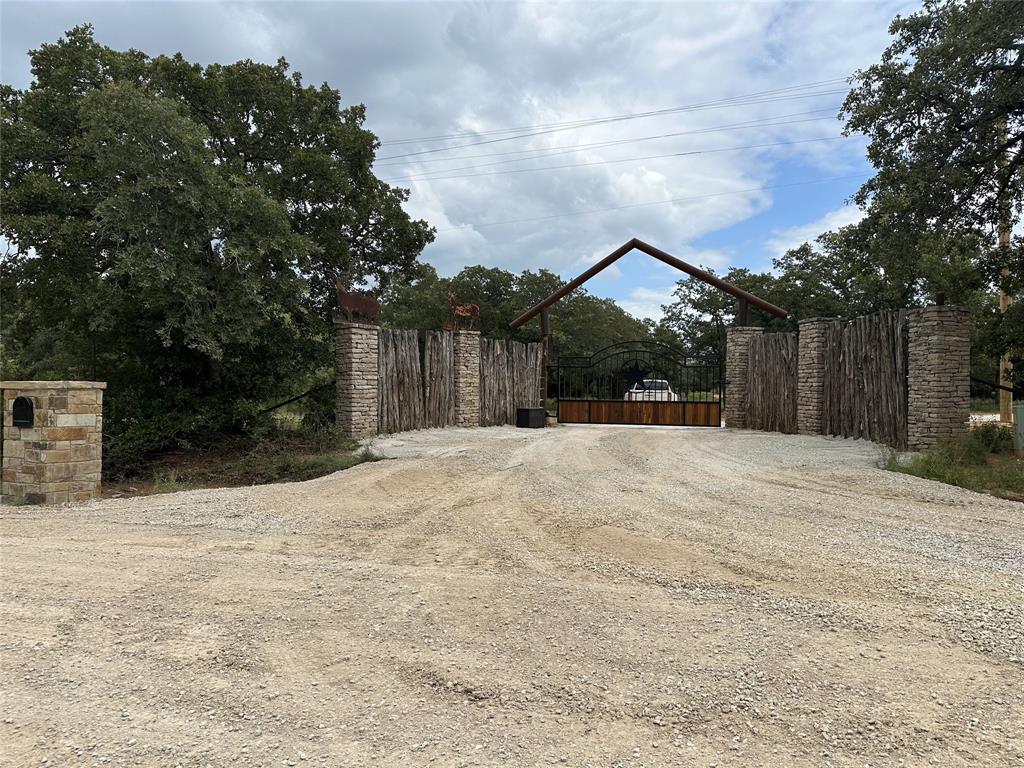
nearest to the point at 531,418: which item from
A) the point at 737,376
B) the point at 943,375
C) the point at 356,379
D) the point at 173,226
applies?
the point at 356,379

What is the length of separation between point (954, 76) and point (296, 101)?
1143cm

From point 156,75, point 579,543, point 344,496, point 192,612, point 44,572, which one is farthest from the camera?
point 156,75

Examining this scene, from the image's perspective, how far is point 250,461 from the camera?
28.9ft

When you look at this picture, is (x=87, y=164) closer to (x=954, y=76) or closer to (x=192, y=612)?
(x=192, y=612)

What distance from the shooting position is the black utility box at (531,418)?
14.8 meters

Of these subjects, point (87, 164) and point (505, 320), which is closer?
point (87, 164)

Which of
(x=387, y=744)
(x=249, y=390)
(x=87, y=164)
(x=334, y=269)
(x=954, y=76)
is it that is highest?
(x=954, y=76)

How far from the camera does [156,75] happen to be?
10.6 meters

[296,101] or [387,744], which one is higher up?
[296,101]

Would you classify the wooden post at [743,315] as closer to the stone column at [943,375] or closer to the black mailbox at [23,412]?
the stone column at [943,375]

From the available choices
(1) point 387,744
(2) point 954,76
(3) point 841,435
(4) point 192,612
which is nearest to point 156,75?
(4) point 192,612

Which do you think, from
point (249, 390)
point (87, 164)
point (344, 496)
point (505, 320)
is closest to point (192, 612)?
point (344, 496)

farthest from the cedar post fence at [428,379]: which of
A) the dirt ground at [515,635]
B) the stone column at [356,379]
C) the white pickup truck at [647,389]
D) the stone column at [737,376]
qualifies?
the dirt ground at [515,635]

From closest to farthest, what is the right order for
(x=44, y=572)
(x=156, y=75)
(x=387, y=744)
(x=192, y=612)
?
1. (x=387, y=744)
2. (x=192, y=612)
3. (x=44, y=572)
4. (x=156, y=75)
